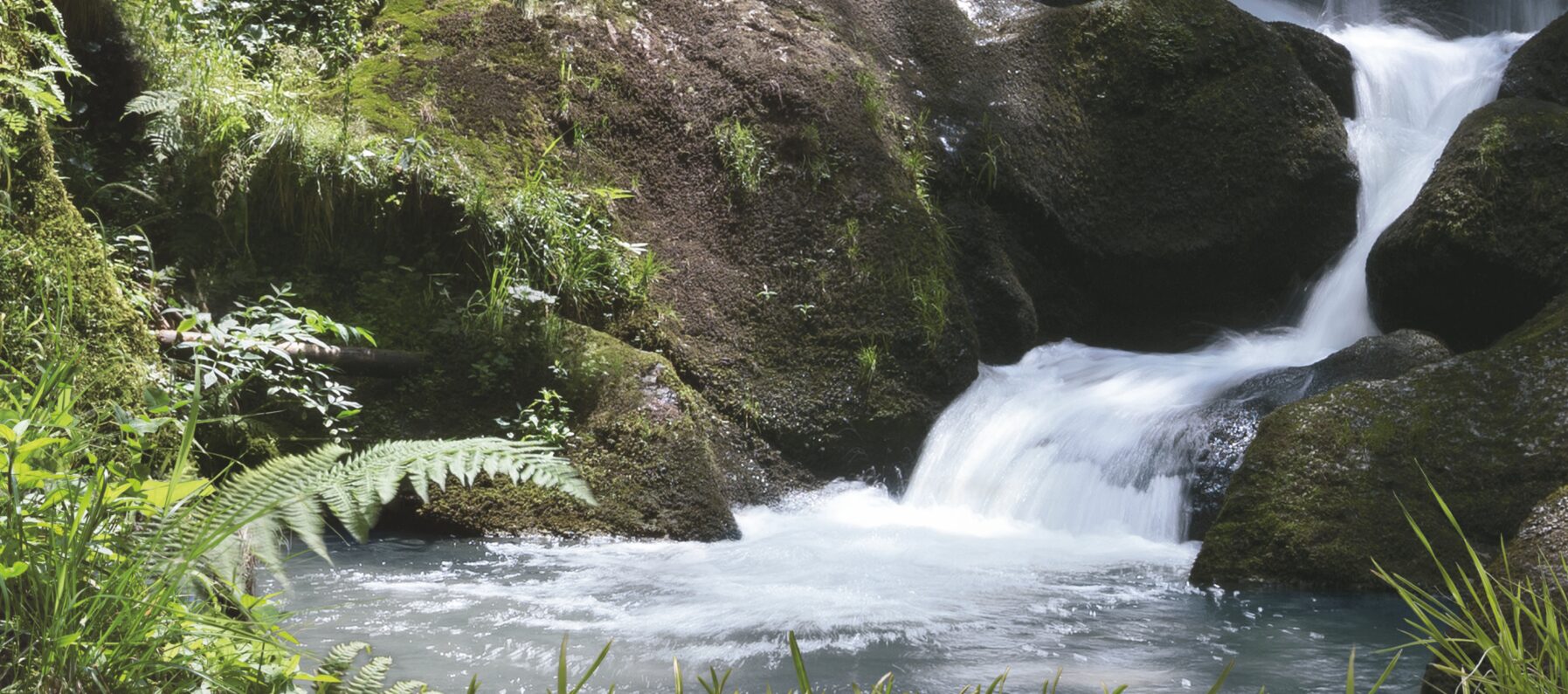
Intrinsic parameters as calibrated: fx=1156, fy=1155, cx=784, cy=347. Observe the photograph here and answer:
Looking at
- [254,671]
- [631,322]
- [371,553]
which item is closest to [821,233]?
[631,322]

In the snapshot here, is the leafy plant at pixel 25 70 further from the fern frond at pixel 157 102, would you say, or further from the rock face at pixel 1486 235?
the rock face at pixel 1486 235

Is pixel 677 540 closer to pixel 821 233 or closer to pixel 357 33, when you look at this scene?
pixel 821 233

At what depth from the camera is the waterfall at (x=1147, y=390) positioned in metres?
6.85

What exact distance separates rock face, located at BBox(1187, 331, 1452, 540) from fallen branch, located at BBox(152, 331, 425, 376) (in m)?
4.41

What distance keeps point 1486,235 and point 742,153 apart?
202 inches

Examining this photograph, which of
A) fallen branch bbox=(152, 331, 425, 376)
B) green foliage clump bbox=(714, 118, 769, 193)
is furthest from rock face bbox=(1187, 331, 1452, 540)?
fallen branch bbox=(152, 331, 425, 376)

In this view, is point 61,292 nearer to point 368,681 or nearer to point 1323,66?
point 368,681

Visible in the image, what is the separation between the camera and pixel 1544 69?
1031 cm

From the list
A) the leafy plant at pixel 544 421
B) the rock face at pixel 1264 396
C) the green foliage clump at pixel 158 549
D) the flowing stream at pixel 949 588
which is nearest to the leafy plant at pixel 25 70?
the flowing stream at pixel 949 588

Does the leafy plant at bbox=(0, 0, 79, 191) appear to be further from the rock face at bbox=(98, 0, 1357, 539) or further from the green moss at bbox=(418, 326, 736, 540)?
the green moss at bbox=(418, 326, 736, 540)

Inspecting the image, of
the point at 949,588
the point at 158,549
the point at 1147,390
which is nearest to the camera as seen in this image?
the point at 158,549

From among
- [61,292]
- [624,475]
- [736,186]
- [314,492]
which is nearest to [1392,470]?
[624,475]

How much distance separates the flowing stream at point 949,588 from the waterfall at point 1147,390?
20 mm

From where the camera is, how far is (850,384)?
7336 mm
